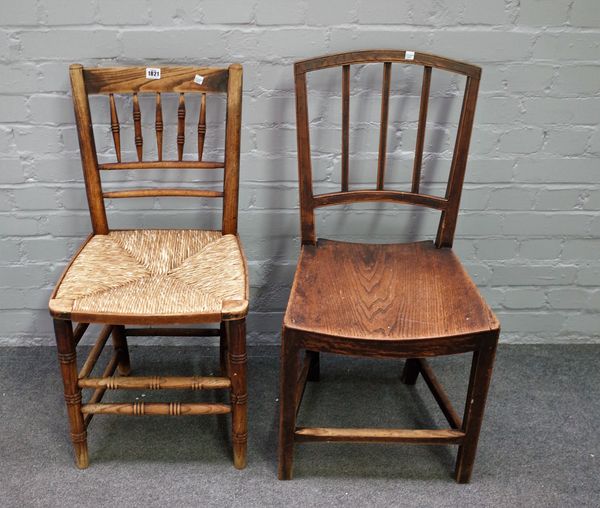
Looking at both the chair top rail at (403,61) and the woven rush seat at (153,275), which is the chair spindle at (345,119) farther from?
the woven rush seat at (153,275)

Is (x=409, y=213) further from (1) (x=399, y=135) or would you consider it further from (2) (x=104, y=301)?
(2) (x=104, y=301)

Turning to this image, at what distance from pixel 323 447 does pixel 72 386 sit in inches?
26.2

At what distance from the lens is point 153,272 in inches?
62.8

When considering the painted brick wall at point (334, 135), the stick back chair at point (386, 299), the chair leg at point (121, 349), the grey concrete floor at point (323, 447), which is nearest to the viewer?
the stick back chair at point (386, 299)

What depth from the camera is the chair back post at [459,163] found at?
5.29 feet

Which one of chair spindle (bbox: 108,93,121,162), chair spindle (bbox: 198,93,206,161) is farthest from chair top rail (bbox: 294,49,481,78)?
chair spindle (bbox: 108,93,121,162)

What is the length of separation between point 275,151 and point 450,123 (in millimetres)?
501

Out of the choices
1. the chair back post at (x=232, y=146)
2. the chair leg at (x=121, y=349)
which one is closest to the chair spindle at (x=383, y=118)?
the chair back post at (x=232, y=146)

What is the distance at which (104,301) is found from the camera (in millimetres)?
1440

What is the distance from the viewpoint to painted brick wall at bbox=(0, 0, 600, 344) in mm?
1692

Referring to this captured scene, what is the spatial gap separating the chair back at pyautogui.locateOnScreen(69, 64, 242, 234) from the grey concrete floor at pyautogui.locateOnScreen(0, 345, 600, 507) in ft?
1.84

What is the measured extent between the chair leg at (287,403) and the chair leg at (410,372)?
1.72 ft

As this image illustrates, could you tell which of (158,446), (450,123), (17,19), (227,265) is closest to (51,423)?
(158,446)

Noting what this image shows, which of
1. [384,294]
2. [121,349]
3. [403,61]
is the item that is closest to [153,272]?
[121,349]
